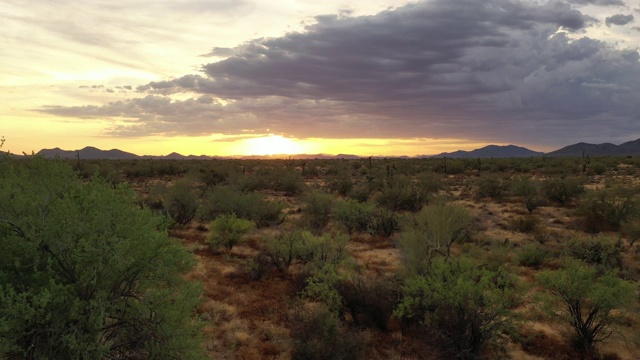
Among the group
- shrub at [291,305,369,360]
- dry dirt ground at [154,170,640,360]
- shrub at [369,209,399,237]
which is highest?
shrub at [369,209,399,237]

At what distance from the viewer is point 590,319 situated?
29.4ft

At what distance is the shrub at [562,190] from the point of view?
2622 centimetres

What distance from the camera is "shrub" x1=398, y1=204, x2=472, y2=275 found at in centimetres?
1103

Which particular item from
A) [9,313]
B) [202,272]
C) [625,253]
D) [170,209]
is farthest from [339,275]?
[170,209]

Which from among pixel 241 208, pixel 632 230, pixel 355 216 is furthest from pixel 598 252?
pixel 241 208

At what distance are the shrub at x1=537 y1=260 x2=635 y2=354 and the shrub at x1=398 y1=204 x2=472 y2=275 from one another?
255 centimetres

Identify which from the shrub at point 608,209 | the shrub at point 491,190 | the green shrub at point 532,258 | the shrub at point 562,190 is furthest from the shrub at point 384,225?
the shrub at point 562,190

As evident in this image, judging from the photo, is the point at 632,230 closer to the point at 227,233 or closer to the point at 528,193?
the point at 528,193

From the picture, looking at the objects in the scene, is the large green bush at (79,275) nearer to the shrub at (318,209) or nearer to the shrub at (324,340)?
the shrub at (324,340)

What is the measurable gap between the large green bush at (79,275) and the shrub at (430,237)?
6.74m

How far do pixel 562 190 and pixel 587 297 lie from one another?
20.3 metres

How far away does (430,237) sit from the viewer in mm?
12570

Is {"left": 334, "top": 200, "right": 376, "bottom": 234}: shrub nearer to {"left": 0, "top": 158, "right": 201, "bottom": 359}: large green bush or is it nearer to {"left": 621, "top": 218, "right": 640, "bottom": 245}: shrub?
{"left": 621, "top": 218, "right": 640, "bottom": 245}: shrub

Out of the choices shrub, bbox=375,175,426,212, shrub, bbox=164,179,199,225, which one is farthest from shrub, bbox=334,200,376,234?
shrub, bbox=164,179,199,225
